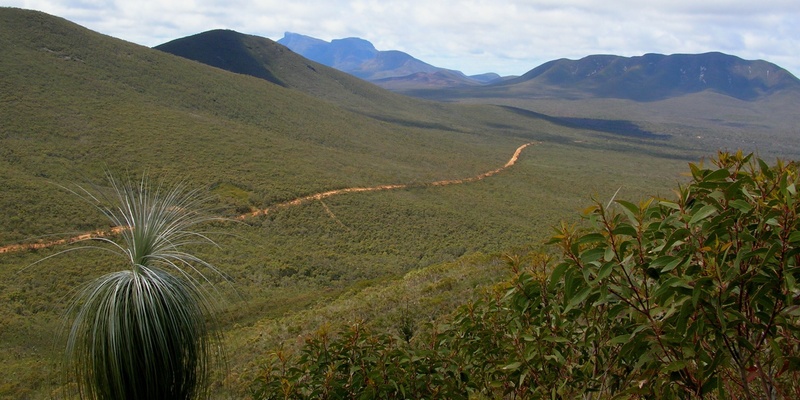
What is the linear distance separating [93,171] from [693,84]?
20041 centimetres

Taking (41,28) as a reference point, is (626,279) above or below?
below

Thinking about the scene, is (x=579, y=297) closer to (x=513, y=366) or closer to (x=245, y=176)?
(x=513, y=366)

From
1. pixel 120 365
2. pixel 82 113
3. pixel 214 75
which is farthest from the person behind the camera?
pixel 214 75

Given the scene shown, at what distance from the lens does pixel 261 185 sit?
102ft

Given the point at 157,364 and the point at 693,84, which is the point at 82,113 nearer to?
the point at 157,364

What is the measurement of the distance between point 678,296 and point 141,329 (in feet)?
9.50

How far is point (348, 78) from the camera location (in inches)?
3671

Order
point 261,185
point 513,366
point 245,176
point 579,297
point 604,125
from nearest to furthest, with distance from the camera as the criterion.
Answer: point 579,297
point 513,366
point 261,185
point 245,176
point 604,125

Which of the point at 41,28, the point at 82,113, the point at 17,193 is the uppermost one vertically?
the point at 41,28

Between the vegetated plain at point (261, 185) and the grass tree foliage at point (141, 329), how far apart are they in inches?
19.2

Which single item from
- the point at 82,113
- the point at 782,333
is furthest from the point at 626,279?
the point at 82,113

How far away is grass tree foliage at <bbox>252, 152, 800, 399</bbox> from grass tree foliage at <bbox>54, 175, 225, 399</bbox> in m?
1.98

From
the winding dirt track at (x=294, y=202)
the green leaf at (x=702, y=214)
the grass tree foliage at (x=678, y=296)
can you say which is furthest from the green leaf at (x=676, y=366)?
the winding dirt track at (x=294, y=202)

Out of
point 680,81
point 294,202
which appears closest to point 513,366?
point 294,202
